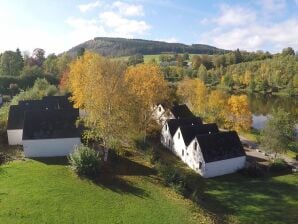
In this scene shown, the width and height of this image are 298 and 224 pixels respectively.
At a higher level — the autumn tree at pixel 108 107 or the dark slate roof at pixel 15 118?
the autumn tree at pixel 108 107

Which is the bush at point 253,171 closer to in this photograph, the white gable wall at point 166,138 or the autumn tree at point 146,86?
the white gable wall at point 166,138

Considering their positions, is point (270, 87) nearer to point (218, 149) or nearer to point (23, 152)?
point (218, 149)

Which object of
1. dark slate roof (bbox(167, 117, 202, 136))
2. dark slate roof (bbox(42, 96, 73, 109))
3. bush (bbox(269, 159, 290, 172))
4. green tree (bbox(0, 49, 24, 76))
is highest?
green tree (bbox(0, 49, 24, 76))

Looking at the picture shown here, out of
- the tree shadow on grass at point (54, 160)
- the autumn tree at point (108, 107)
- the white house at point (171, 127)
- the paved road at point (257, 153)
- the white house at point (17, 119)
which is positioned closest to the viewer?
the autumn tree at point (108, 107)

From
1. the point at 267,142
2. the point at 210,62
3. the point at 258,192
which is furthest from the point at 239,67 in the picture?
the point at 258,192

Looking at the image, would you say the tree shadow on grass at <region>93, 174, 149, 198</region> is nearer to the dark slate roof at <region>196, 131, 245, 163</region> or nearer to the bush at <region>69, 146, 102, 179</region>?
the bush at <region>69, 146, 102, 179</region>

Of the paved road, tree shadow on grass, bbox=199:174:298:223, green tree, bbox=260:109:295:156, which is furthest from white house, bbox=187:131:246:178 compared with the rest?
the paved road

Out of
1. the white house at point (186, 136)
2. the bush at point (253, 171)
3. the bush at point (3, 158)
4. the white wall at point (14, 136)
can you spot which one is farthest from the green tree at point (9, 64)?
the bush at point (253, 171)
